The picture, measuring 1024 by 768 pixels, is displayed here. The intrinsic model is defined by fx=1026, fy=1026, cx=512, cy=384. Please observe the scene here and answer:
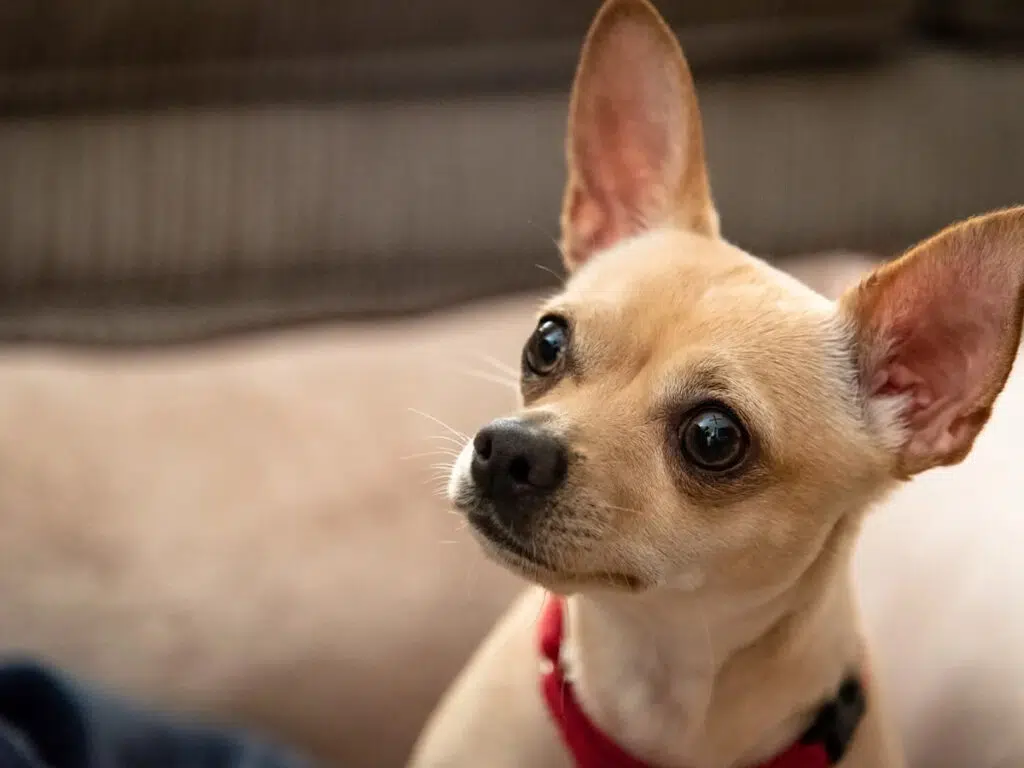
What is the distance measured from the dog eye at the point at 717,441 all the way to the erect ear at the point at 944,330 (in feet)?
0.53

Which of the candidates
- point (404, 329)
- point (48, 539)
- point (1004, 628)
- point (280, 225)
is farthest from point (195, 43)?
point (1004, 628)

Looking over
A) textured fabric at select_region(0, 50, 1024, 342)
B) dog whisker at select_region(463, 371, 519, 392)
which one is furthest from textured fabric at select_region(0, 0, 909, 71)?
dog whisker at select_region(463, 371, 519, 392)

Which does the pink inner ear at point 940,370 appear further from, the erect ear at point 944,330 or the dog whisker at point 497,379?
the dog whisker at point 497,379

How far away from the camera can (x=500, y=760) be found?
1081 mm

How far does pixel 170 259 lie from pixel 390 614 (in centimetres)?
84

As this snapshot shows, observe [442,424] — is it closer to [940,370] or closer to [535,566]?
[535,566]

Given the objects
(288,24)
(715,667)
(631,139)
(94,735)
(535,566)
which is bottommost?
(94,735)

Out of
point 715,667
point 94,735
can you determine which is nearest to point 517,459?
point 715,667

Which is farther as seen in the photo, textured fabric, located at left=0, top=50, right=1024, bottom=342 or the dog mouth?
textured fabric, located at left=0, top=50, right=1024, bottom=342

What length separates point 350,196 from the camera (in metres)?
1.87

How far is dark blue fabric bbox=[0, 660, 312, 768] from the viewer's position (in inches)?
43.3

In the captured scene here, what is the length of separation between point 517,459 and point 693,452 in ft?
0.50

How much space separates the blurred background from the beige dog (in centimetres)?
46

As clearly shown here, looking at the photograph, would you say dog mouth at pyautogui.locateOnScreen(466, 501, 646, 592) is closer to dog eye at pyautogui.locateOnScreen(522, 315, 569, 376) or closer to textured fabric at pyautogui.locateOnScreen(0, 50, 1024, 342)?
dog eye at pyautogui.locateOnScreen(522, 315, 569, 376)
